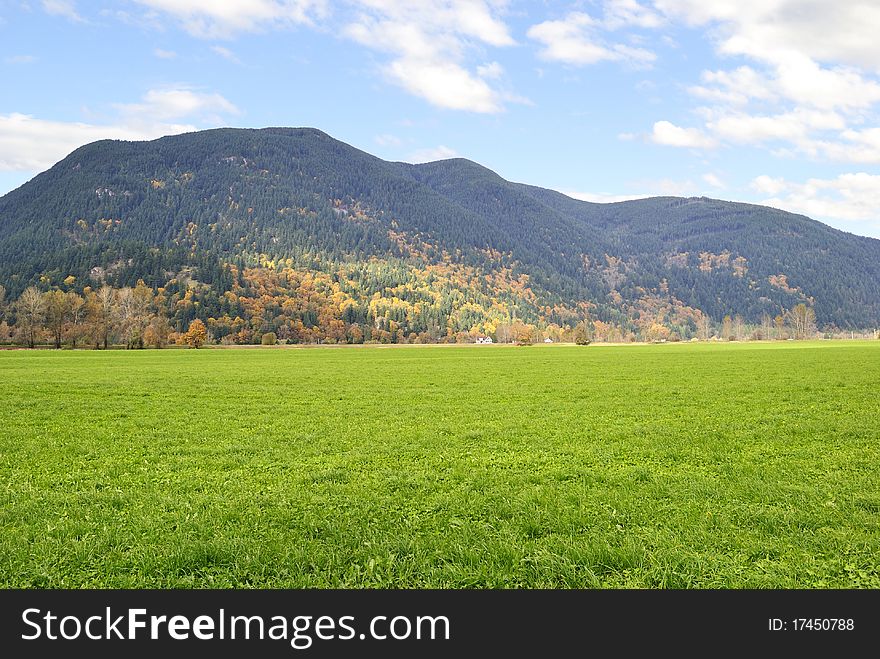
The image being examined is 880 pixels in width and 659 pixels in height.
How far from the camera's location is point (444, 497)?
11203 millimetres

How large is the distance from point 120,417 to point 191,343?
12317cm

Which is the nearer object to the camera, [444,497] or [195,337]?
[444,497]

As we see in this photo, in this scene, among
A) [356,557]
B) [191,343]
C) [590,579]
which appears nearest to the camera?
[590,579]

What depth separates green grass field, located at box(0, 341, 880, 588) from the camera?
7688 mm

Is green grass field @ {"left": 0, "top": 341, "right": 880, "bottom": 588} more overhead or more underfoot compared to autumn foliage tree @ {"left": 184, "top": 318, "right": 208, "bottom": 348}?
more overhead

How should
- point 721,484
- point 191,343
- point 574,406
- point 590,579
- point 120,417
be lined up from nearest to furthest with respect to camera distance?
point 590,579 < point 721,484 < point 120,417 < point 574,406 < point 191,343

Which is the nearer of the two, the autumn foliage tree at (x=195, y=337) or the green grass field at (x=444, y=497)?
the green grass field at (x=444, y=497)

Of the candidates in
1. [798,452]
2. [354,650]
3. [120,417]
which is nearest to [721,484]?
[798,452]

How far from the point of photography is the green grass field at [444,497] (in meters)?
7.69

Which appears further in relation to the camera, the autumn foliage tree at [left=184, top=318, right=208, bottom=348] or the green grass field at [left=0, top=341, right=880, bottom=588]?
the autumn foliage tree at [left=184, top=318, right=208, bottom=348]

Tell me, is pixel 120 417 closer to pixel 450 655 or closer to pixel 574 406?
pixel 574 406

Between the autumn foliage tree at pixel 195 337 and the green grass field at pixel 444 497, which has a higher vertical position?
the green grass field at pixel 444 497

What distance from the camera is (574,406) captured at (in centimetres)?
2648

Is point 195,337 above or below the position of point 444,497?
below
